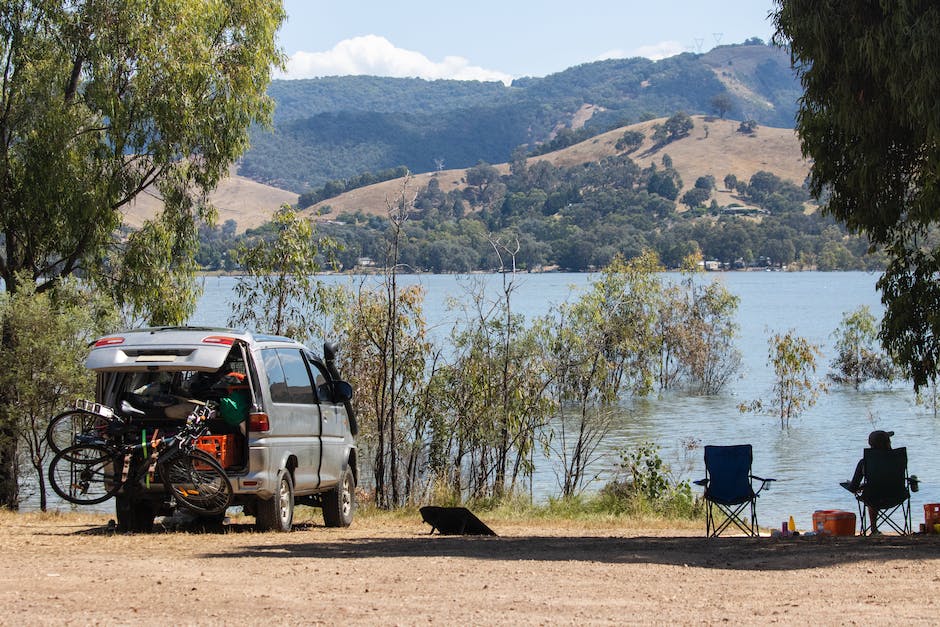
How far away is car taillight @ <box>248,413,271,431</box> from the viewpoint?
9461 millimetres

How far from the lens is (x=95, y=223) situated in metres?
16.2

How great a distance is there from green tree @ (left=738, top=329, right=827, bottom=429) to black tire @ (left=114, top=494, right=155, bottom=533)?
95.9ft

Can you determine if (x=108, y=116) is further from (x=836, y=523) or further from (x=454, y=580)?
(x=454, y=580)

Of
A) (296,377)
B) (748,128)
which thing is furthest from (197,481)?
(748,128)

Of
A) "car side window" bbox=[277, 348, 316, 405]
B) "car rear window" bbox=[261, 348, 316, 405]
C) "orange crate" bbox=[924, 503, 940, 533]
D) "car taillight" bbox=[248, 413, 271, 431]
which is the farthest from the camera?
"orange crate" bbox=[924, 503, 940, 533]

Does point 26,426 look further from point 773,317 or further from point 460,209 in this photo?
point 460,209

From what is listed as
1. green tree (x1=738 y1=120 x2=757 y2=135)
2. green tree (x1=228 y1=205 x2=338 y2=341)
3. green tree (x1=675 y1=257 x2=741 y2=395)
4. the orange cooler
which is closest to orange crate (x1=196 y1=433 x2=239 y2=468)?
the orange cooler

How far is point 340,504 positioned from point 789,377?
1304 inches

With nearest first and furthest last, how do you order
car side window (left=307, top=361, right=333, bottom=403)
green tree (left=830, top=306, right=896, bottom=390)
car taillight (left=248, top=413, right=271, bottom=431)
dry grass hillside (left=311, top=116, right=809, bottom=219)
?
car taillight (left=248, top=413, right=271, bottom=431) < car side window (left=307, top=361, right=333, bottom=403) < green tree (left=830, top=306, right=896, bottom=390) < dry grass hillside (left=311, top=116, right=809, bottom=219)

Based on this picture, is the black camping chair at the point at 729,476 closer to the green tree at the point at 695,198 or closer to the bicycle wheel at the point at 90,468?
the bicycle wheel at the point at 90,468

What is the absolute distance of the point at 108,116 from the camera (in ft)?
53.2

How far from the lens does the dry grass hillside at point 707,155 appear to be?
160375 mm

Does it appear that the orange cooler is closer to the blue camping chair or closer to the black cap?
the blue camping chair

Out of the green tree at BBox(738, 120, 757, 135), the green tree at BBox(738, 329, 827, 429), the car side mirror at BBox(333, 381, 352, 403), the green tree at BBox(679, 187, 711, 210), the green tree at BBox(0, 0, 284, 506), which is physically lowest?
the green tree at BBox(738, 329, 827, 429)
